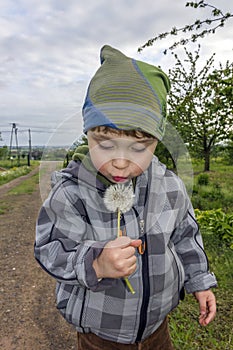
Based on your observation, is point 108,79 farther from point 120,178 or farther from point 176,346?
point 176,346

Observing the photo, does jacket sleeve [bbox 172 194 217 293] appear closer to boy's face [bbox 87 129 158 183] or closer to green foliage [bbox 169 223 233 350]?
boy's face [bbox 87 129 158 183]

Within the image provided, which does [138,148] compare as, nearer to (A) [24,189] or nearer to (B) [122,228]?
(B) [122,228]

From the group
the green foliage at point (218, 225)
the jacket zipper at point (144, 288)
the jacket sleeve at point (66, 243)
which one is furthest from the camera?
the green foliage at point (218, 225)

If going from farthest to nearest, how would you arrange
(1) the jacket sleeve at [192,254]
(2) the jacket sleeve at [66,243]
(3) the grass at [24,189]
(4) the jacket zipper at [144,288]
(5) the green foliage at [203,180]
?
(3) the grass at [24,189], (5) the green foliage at [203,180], (1) the jacket sleeve at [192,254], (4) the jacket zipper at [144,288], (2) the jacket sleeve at [66,243]

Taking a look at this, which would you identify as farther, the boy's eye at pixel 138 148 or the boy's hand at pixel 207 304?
the boy's hand at pixel 207 304

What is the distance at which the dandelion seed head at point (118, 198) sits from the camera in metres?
1.15

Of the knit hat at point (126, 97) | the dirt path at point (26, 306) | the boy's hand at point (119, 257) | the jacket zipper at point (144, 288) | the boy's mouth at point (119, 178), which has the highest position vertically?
the knit hat at point (126, 97)

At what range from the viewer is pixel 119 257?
102cm

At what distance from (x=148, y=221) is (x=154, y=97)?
1.55 ft

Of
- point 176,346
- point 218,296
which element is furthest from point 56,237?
point 218,296

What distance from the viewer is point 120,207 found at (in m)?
1.16

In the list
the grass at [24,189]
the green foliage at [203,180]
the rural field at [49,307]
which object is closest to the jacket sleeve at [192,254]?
the rural field at [49,307]

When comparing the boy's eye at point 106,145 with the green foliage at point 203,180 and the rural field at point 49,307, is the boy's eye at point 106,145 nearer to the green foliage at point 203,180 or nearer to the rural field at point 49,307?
the rural field at point 49,307

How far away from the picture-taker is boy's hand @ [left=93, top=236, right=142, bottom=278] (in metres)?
1.02
